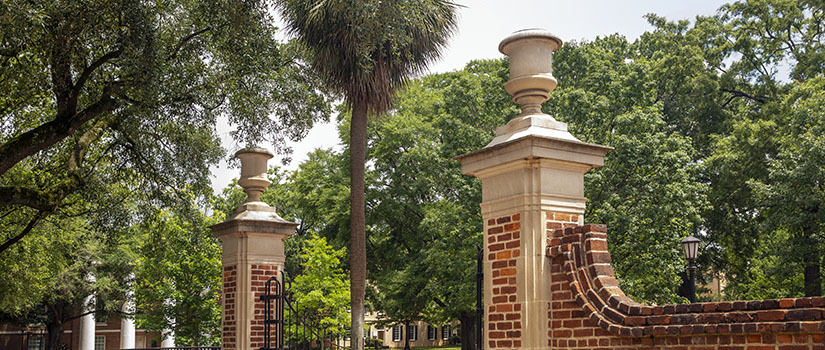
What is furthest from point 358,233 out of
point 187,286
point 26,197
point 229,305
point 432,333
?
point 432,333

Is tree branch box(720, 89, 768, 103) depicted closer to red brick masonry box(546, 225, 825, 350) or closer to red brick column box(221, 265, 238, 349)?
red brick column box(221, 265, 238, 349)

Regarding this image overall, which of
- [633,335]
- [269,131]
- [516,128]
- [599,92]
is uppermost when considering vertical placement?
[599,92]

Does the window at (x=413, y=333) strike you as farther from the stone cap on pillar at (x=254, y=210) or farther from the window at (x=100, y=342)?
the stone cap on pillar at (x=254, y=210)

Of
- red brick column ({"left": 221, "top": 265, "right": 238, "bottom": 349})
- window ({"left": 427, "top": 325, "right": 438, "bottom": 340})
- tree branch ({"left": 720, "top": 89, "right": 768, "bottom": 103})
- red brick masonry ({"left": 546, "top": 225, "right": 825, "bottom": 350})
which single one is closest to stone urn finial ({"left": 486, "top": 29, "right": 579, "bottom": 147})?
red brick masonry ({"left": 546, "top": 225, "right": 825, "bottom": 350})

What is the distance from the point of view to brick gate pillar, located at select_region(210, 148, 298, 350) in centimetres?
1041

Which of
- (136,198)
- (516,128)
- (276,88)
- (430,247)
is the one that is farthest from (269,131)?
(430,247)

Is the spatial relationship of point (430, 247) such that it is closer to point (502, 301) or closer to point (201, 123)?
point (201, 123)

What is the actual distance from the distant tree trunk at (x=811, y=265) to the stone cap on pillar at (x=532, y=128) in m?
18.7

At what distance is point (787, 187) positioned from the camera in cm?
2252

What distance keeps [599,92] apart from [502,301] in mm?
21376

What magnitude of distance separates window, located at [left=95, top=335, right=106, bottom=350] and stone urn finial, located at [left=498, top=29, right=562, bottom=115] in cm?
5621

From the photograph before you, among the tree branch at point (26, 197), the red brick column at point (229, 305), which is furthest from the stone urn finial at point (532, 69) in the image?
the tree branch at point (26, 197)

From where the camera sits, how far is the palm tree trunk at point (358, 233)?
18.1 metres

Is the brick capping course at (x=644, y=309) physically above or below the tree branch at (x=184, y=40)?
below
